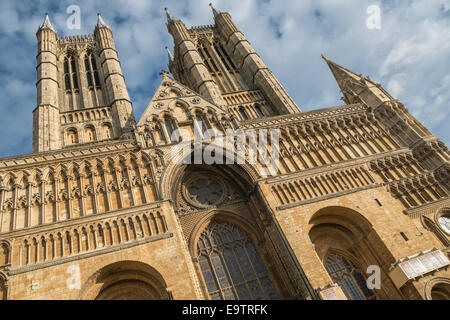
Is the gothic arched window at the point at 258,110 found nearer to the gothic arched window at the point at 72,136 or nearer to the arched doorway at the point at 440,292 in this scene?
the gothic arched window at the point at 72,136

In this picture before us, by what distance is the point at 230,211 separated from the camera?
15945mm

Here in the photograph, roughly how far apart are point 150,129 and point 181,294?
852 centimetres

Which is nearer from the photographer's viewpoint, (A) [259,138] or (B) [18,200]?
(B) [18,200]

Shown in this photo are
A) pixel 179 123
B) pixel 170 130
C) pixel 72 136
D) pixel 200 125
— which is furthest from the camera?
pixel 72 136

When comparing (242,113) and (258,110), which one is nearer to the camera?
(242,113)

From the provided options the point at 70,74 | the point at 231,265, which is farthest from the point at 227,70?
the point at 231,265

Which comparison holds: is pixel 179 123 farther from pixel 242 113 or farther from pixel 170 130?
pixel 242 113

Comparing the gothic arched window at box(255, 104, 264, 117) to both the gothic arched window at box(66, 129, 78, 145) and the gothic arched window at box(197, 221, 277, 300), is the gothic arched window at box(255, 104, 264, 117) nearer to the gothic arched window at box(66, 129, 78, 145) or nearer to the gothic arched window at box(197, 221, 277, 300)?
the gothic arched window at box(197, 221, 277, 300)

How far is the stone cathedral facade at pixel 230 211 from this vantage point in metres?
12.2

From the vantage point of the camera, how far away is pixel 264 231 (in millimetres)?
15055

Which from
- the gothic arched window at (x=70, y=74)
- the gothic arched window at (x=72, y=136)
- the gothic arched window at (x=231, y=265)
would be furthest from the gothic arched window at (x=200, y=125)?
the gothic arched window at (x=70, y=74)

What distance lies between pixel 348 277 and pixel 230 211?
6.22 metres
